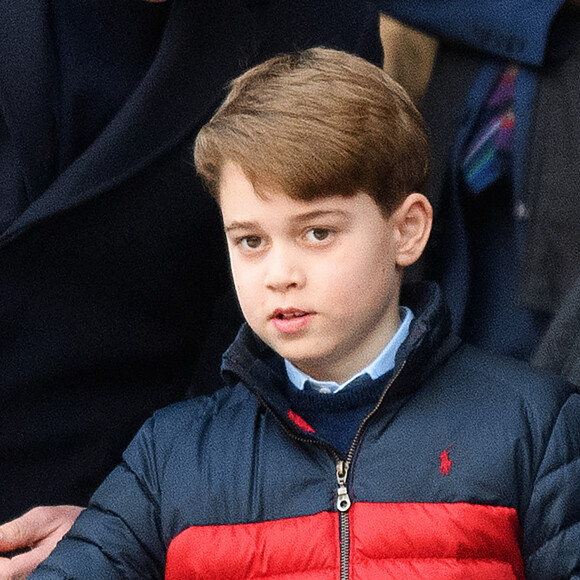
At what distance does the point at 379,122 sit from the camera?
1535mm

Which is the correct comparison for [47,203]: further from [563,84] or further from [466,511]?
[563,84]

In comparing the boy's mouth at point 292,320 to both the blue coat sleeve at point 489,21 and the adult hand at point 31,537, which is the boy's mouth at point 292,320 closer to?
the adult hand at point 31,537

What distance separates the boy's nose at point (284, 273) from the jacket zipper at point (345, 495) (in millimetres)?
184

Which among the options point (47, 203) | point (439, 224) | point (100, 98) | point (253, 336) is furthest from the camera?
point (439, 224)

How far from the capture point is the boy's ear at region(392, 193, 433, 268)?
158 cm

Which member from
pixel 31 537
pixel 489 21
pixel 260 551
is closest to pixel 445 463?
pixel 260 551

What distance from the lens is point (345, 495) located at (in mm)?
1471

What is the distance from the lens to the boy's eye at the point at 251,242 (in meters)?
1.52

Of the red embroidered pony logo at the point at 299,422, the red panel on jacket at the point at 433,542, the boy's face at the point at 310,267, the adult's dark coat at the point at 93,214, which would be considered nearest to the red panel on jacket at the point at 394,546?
the red panel on jacket at the point at 433,542

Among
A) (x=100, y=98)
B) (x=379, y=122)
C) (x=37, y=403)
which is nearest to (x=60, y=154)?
(x=100, y=98)

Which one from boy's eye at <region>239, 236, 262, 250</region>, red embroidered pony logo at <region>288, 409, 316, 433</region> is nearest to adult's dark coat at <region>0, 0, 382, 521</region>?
boy's eye at <region>239, 236, 262, 250</region>

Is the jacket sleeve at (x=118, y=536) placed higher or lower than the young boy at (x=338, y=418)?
lower

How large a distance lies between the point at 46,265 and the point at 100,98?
297 millimetres

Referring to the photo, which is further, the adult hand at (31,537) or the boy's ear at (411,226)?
the adult hand at (31,537)
